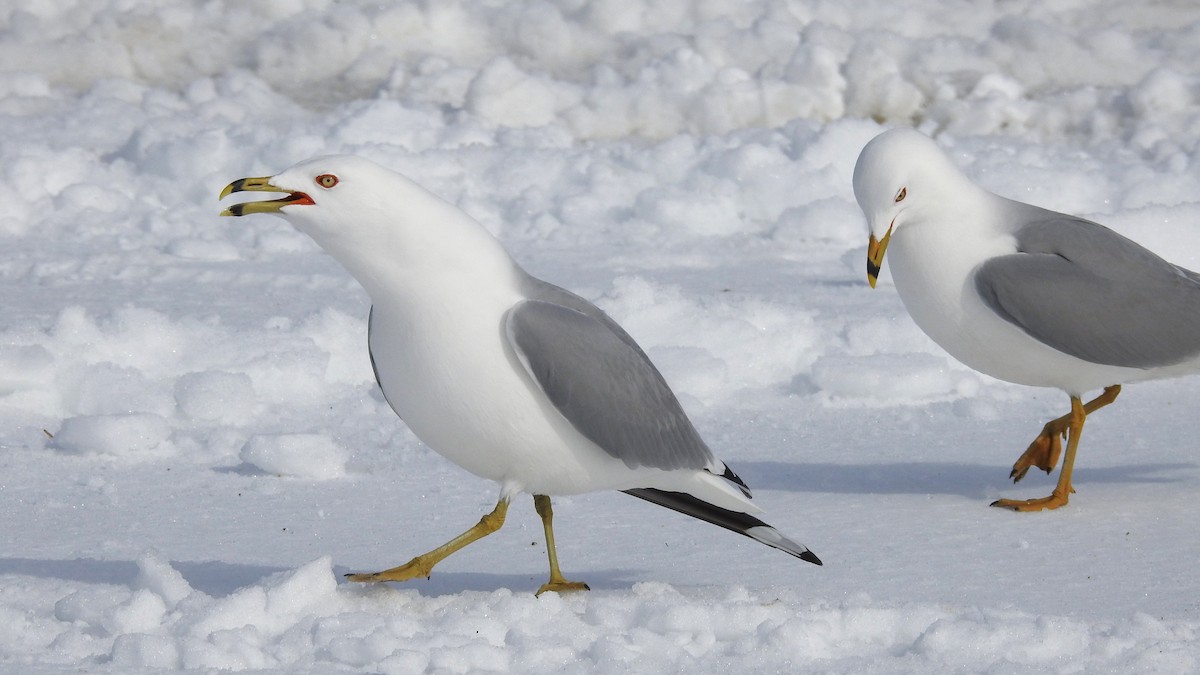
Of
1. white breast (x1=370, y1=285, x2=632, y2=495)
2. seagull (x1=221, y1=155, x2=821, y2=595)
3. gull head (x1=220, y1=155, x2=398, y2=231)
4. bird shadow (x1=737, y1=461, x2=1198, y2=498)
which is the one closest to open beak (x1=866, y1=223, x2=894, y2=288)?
bird shadow (x1=737, y1=461, x2=1198, y2=498)

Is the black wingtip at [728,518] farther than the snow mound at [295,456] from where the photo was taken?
No

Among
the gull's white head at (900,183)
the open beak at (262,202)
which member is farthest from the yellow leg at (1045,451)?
the open beak at (262,202)

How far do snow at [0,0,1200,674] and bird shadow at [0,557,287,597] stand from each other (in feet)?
0.04

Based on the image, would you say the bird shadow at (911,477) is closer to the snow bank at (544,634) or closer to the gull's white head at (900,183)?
the gull's white head at (900,183)

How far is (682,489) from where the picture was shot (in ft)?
10.6

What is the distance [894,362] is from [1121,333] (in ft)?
3.06

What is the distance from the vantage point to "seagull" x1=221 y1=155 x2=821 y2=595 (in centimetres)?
289

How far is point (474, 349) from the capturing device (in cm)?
288

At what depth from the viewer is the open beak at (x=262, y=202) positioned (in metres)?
2.91

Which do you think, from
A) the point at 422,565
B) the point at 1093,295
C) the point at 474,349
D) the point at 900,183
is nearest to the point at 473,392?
the point at 474,349

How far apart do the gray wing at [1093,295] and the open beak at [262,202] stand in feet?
5.93

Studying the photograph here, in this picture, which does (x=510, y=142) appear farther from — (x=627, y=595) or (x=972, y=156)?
(x=627, y=595)

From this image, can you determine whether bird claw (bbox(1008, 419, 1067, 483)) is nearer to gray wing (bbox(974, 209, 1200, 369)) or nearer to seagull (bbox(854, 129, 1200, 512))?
seagull (bbox(854, 129, 1200, 512))

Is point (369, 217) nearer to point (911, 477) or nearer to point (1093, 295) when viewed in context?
point (911, 477)
